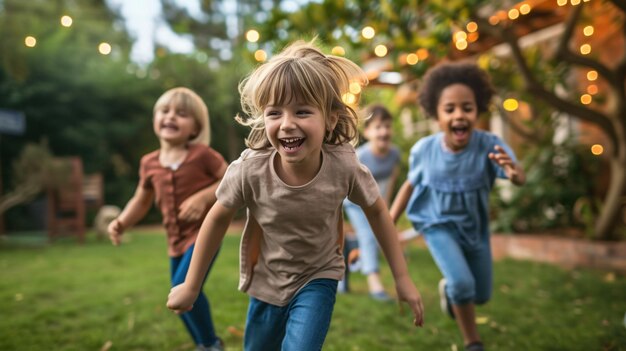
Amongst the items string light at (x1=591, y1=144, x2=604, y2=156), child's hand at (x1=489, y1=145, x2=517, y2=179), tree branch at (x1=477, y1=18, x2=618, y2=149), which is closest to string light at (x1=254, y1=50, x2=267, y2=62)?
tree branch at (x1=477, y1=18, x2=618, y2=149)

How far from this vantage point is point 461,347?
3.12 m

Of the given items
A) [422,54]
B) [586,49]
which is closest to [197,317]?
[422,54]

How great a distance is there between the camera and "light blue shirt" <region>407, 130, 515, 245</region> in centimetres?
299

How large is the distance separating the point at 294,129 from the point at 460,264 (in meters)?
1.52

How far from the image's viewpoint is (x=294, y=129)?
6.13 feet

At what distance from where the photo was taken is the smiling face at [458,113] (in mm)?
2959

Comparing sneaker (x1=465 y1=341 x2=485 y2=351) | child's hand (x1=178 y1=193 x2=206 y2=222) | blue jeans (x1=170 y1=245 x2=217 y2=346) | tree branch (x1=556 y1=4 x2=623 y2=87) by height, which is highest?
tree branch (x1=556 y1=4 x2=623 y2=87)

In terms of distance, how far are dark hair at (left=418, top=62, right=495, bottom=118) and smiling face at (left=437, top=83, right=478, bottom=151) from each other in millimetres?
79

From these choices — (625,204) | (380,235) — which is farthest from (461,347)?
(625,204)

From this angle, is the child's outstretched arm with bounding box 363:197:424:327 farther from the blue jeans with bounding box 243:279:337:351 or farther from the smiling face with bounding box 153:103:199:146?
the smiling face with bounding box 153:103:199:146

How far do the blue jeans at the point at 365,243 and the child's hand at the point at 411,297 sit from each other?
7.97ft

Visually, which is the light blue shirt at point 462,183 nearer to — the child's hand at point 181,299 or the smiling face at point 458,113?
the smiling face at point 458,113

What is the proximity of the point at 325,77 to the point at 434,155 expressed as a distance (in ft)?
4.49

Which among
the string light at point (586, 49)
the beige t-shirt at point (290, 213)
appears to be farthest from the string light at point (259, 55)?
the string light at point (586, 49)
